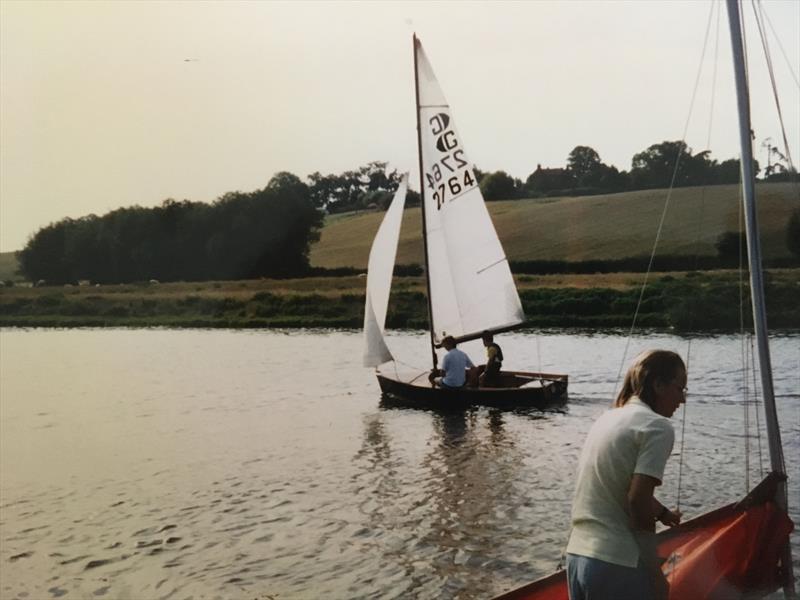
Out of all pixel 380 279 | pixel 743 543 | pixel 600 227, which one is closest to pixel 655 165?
pixel 600 227

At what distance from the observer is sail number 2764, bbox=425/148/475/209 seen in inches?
1011

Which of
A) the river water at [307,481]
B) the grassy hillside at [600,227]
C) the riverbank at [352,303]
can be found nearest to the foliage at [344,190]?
the grassy hillside at [600,227]

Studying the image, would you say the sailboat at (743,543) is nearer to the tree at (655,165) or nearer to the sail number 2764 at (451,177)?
the sail number 2764 at (451,177)

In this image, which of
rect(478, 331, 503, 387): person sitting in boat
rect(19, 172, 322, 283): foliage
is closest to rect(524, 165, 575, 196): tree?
rect(19, 172, 322, 283): foliage

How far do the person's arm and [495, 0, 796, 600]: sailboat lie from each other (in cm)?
150

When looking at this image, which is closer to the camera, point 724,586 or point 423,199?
point 724,586

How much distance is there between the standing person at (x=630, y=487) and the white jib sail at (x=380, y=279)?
20840 mm

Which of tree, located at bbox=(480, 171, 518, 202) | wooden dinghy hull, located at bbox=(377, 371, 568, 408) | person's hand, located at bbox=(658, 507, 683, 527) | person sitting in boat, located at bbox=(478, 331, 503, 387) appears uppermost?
tree, located at bbox=(480, 171, 518, 202)

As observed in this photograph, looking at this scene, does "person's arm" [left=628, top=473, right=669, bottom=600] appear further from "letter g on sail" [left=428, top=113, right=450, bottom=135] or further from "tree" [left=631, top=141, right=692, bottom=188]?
"tree" [left=631, top=141, right=692, bottom=188]

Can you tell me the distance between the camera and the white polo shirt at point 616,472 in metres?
4.28

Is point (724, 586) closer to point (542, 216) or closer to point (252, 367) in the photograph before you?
point (252, 367)

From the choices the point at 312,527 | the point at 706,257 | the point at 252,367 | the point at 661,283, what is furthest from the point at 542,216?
the point at 312,527

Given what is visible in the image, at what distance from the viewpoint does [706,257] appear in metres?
64.5

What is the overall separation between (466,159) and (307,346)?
909 inches
